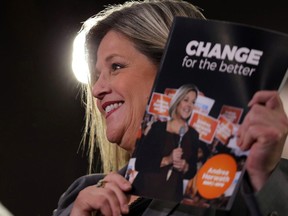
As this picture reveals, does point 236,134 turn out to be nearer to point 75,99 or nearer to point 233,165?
point 233,165

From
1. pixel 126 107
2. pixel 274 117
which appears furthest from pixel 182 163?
pixel 126 107

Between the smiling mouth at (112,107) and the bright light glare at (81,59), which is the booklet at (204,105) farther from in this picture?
the bright light glare at (81,59)

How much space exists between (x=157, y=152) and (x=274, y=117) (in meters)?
0.20

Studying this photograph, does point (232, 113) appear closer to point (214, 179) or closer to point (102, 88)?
point (214, 179)

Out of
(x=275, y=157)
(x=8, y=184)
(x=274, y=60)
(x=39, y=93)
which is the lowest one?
(x=8, y=184)

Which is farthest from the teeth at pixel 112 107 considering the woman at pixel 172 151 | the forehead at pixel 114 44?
the woman at pixel 172 151

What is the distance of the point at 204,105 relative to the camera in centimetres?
102

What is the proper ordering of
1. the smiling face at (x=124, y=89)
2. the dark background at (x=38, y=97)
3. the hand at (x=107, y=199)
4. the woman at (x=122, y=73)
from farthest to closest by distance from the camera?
1. the dark background at (x=38, y=97)
2. the smiling face at (x=124, y=89)
3. the woman at (x=122, y=73)
4. the hand at (x=107, y=199)

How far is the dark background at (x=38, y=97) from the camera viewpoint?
2.49m

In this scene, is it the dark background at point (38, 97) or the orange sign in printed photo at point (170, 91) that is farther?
the dark background at point (38, 97)

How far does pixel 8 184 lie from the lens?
254 centimetres

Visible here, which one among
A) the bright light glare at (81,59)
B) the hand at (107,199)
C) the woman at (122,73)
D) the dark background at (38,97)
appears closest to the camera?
the hand at (107,199)

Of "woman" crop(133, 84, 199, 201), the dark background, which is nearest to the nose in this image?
"woman" crop(133, 84, 199, 201)

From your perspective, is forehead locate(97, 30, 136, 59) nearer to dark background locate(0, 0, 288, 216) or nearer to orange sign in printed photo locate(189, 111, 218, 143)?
orange sign in printed photo locate(189, 111, 218, 143)
